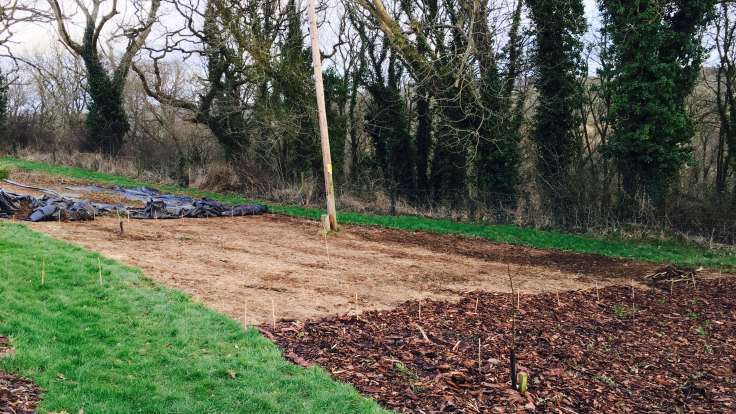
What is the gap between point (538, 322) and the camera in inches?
278

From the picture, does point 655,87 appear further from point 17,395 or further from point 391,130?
point 17,395

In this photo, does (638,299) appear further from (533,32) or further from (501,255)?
(533,32)

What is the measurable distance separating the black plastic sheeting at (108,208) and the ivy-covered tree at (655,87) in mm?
11039

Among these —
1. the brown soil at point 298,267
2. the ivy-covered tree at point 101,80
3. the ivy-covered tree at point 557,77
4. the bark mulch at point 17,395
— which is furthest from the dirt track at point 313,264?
the ivy-covered tree at point 101,80

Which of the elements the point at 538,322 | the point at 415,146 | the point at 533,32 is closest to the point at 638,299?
the point at 538,322

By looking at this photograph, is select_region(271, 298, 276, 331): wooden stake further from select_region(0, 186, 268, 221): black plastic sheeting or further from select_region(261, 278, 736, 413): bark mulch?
select_region(0, 186, 268, 221): black plastic sheeting

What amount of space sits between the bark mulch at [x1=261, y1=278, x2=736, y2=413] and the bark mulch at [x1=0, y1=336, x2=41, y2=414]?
6.94 feet

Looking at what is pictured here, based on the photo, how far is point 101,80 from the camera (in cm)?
2897

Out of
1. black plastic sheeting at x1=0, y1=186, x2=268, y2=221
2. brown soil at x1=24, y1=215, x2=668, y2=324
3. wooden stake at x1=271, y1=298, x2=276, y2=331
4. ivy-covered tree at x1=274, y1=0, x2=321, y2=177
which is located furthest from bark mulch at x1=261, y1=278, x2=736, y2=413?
ivy-covered tree at x1=274, y1=0, x2=321, y2=177

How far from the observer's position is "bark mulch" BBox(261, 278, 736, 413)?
15.7 ft

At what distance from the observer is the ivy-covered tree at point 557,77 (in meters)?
18.7

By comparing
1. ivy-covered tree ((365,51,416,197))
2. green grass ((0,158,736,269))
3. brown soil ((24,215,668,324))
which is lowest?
brown soil ((24,215,668,324))

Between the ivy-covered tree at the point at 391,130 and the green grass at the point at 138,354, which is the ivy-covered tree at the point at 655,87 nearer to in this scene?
the ivy-covered tree at the point at 391,130

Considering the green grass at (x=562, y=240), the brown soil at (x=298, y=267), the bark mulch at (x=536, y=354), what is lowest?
the bark mulch at (x=536, y=354)
